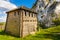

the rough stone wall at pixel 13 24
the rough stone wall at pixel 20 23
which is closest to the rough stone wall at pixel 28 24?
the rough stone wall at pixel 20 23

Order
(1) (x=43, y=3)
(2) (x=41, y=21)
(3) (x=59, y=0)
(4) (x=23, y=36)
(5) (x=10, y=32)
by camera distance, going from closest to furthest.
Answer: (4) (x=23, y=36), (5) (x=10, y=32), (2) (x=41, y=21), (3) (x=59, y=0), (1) (x=43, y=3)

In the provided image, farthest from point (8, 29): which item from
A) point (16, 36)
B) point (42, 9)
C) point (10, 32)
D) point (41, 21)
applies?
point (42, 9)

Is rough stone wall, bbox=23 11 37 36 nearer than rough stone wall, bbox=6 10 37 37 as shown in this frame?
No

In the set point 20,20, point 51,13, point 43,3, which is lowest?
point 20,20

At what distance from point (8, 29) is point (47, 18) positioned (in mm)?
41112

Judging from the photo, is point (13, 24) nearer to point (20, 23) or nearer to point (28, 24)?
point (20, 23)

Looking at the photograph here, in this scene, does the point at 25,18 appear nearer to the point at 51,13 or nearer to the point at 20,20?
the point at 20,20

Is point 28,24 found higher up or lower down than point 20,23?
lower down

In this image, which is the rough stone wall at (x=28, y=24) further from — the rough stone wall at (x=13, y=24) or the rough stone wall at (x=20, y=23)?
the rough stone wall at (x=13, y=24)

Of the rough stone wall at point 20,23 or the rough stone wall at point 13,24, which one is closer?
the rough stone wall at point 20,23

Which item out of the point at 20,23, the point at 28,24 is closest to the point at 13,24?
the point at 20,23

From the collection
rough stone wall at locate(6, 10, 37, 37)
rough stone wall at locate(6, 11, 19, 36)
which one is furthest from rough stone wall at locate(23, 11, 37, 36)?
rough stone wall at locate(6, 11, 19, 36)

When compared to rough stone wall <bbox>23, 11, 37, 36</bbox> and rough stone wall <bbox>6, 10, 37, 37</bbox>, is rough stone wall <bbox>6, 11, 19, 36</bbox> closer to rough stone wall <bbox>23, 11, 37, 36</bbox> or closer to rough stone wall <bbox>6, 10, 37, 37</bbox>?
rough stone wall <bbox>6, 10, 37, 37</bbox>

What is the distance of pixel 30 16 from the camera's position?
115 feet
